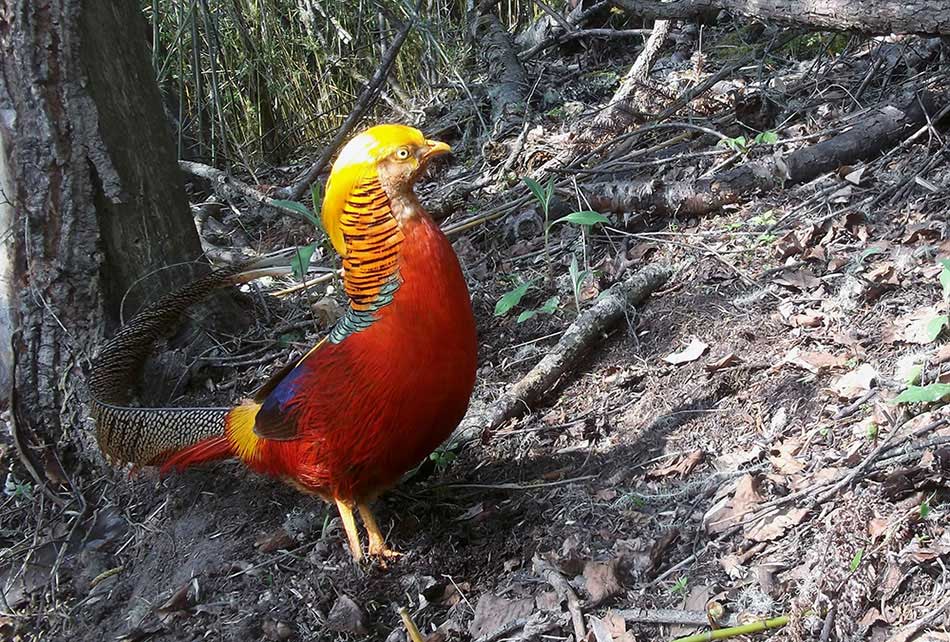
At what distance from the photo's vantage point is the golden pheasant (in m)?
2.31

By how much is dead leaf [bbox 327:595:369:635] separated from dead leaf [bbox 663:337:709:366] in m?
1.31

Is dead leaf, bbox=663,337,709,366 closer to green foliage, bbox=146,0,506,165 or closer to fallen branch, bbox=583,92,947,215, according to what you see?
fallen branch, bbox=583,92,947,215

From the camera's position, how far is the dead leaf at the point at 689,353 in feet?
9.75

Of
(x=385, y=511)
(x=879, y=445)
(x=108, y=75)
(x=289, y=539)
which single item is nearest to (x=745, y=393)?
(x=879, y=445)

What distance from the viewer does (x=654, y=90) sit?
4797mm

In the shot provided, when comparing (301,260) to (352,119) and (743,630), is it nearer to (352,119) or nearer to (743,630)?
(352,119)

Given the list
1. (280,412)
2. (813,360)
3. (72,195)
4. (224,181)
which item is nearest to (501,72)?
(224,181)

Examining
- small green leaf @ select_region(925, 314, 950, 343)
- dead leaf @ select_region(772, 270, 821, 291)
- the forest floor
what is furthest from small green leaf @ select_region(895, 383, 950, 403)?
dead leaf @ select_region(772, 270, 821, 291)

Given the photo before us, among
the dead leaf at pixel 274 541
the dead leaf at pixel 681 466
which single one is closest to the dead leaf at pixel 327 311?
the dead leaf at pixel 274 541

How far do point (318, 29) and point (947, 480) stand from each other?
17.0 ft

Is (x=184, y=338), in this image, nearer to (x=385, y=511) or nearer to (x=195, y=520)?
(x=195, y=520)

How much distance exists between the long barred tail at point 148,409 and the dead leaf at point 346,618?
0.72 m

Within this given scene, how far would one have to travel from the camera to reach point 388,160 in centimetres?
228

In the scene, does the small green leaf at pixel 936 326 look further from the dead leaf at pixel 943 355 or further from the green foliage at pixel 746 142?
the green foliage at pixel 746 142
